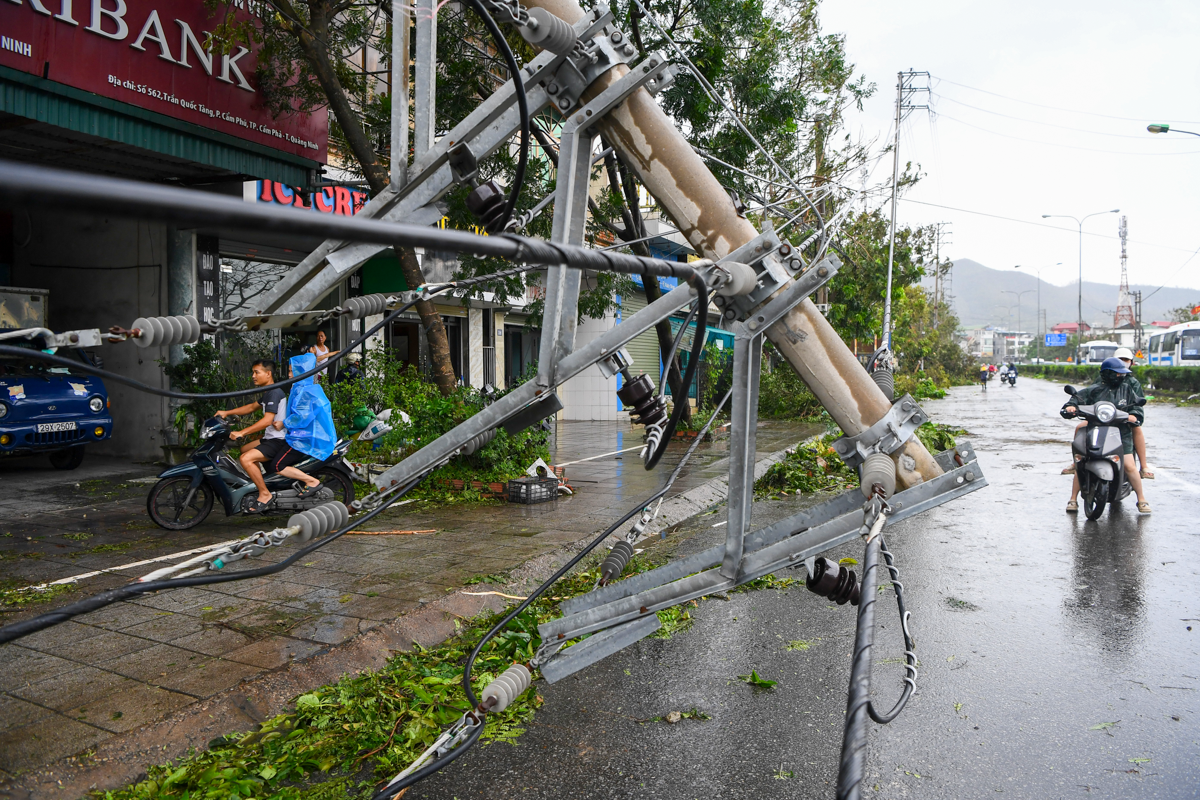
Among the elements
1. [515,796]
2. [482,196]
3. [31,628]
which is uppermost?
[482,196]

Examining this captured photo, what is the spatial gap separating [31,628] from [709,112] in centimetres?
1137

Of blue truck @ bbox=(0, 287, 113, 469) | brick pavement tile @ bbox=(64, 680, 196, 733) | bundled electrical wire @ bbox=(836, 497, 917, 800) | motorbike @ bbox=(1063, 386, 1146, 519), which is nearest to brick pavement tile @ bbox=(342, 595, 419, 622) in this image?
brick pavement tile @ bbox=(64, 680, 196, 733)

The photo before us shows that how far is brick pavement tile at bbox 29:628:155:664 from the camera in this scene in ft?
14.1

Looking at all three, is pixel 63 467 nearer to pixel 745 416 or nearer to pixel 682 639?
pixel 682 639

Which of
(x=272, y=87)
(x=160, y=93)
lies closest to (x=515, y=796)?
(x=160, y=93)

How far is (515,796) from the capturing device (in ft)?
10.3

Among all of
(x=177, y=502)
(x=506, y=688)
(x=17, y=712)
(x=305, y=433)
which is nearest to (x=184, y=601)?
(x=17, y=712)

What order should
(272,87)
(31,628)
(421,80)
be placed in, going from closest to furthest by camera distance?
(31,628)
(421,80)
(272,87)

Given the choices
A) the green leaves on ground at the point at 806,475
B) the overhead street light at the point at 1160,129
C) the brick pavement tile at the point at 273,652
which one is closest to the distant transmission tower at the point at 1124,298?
the overhead street light at the point at 1160,129

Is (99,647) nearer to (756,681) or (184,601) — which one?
(184,601)

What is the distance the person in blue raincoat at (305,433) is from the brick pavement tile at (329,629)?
3.28 meters

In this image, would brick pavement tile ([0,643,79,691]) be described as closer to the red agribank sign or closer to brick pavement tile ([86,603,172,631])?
brick pavement tile ([86,603,172,631])

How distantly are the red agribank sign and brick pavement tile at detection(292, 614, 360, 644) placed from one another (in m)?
7.50

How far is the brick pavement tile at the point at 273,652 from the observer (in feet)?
14.0
